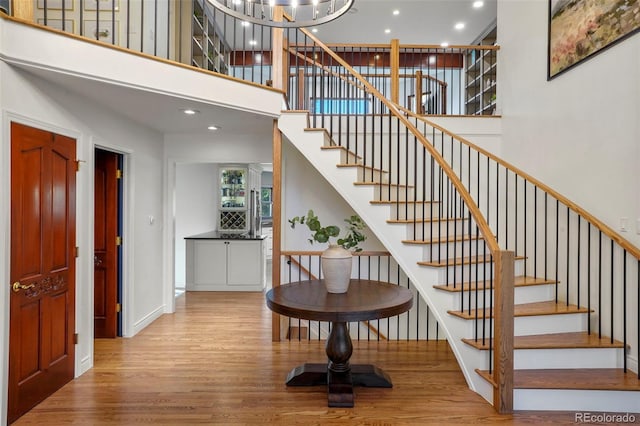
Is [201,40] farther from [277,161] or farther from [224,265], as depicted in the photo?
[224,265]

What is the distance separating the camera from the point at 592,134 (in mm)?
3025

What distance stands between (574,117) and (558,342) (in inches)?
76.3

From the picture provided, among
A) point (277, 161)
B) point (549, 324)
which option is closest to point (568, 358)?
point (549, 324)

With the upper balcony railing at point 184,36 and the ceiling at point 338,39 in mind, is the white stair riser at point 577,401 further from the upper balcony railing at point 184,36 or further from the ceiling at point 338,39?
the upper balcony railing at point 184,36

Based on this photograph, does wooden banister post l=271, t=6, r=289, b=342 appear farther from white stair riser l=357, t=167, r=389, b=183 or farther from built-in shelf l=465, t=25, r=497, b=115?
built-in shelf l=465, t=25, r=497, b=115

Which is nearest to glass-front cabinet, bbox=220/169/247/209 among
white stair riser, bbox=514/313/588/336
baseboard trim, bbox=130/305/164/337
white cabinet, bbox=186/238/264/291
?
white cabinet, bbox=186/238/264/291

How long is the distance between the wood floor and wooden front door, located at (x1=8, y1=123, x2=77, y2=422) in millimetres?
206

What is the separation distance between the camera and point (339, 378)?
274cm

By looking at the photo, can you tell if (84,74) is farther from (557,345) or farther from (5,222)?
(557,345)

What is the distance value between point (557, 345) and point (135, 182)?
4188 mm

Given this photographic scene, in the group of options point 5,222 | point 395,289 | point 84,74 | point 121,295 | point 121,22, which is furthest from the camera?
point 121,22

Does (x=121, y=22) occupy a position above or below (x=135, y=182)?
above

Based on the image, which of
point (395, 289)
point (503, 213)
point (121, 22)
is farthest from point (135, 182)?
point (503, 213)

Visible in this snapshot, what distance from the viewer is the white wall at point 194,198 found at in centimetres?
681
